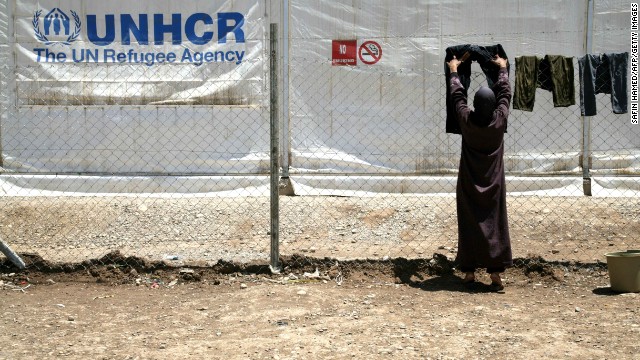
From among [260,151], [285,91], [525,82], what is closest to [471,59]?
[525,82]

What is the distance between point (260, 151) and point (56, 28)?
9.42ft

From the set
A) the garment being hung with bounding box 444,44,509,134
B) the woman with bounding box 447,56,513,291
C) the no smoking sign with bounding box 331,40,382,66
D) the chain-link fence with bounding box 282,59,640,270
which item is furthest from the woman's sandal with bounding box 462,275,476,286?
the no smoking sign with bounding box 331,40,382,66

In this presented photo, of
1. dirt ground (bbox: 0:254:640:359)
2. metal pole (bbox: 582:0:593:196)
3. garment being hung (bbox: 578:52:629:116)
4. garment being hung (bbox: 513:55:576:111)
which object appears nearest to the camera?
dirt ground (bbox: 0:254:640:359)

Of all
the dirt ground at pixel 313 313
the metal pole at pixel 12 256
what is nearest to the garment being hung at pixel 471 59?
the dirt ground at pixel 313 313

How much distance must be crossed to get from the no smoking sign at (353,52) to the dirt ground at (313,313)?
3.06m

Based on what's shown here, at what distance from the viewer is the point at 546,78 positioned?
7.50 metres

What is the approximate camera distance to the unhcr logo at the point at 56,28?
29.2 ft

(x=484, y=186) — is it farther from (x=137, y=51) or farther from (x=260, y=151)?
(x=137, y=51)

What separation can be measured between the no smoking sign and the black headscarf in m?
3.04

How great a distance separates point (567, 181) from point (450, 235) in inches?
74.2

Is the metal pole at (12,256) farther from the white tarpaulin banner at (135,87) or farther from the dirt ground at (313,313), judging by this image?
the white tarpaulin banner at (135,87)

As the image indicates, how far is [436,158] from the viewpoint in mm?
8711

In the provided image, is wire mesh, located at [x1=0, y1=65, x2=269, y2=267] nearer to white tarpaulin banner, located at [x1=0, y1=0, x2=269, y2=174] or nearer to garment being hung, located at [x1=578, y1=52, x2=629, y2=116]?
white tarpaulin banner, located at [x1=0, y1=0, x2=269, y2=174]

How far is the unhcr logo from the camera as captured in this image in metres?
8.91
